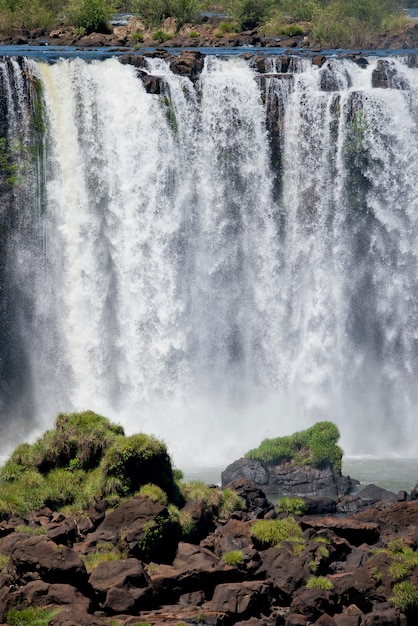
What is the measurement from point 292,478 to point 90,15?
29075mm

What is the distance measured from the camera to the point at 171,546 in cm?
2470

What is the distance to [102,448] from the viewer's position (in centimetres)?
2822

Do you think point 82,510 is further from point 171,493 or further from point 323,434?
point 323,434

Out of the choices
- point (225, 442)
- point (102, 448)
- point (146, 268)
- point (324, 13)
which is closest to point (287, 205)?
point (146, 268)

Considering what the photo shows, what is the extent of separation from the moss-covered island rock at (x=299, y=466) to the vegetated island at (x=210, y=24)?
79.9 feet

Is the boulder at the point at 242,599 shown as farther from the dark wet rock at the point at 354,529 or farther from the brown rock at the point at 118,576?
the dark wet rock at the point at 354,529

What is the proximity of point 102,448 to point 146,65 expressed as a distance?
18.6m

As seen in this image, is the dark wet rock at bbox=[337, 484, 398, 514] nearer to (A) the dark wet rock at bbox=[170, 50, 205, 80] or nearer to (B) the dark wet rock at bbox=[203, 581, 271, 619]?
(B) the dark wet rock at bbox=[203, 581, 271, 619]

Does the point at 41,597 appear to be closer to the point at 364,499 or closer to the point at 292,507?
the point at 292,507

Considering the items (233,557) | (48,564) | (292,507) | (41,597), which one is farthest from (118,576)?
(292,507)

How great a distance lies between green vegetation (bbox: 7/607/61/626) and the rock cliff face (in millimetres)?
12461

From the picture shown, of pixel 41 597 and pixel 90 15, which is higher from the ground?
pixel 90 15

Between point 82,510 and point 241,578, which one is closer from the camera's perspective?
point 241,578

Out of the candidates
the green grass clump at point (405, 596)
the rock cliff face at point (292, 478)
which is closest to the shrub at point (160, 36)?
the rock cliff face at point (292, 478)
